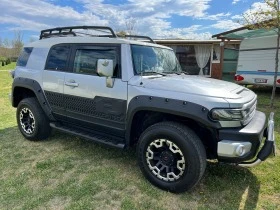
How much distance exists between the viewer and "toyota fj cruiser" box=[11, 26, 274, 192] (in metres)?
3.03

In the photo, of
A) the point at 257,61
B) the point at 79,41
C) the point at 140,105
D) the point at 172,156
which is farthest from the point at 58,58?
the point at 257,61

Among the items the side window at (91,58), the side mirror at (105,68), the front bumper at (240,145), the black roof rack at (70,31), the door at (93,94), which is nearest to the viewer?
the front bumper at (240,145)

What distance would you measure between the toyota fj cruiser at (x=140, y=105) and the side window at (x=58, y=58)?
0.02 meters

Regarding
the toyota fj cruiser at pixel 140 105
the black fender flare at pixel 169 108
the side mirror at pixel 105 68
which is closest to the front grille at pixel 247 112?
the toyota fj cruiser at pixel 140 105

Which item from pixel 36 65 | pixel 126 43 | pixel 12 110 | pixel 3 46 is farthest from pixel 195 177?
pixel 3 46

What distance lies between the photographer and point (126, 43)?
12.4 feet

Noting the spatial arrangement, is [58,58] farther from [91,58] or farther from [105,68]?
[105,68]

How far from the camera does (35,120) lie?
191 inches

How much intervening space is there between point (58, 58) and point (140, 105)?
2.03 metres

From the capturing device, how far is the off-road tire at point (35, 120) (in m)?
4.87

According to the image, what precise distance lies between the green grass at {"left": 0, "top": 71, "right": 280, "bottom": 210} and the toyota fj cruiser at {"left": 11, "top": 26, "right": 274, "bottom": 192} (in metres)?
0.29

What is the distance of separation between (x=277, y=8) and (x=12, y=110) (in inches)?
339

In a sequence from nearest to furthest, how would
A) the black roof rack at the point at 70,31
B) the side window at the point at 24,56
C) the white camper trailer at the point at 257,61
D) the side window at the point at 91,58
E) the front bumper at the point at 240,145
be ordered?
1. the front bumper at the point at 240,145
2. the side window at the point at 91,58
3. the black roof rack at the point at 70,31
4. the side window at the point at 24,56
5. the white camper trailer at the point at 257,61

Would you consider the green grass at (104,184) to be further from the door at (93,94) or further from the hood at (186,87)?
the hood at (186,87)
